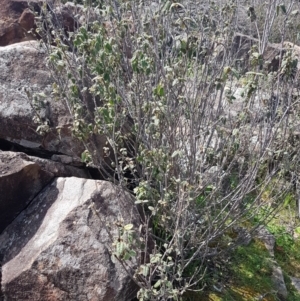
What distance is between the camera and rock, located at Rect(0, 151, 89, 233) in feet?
12.6

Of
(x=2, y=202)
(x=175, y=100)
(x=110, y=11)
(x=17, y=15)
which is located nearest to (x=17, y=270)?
(x=2, y=202)

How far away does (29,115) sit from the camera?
173 inches

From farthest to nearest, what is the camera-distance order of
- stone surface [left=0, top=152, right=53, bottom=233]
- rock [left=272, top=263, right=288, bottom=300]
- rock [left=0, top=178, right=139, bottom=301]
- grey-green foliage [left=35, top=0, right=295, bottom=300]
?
1. rock [left=272, top=263, right=288, bottom=300]
2. stone surface [left=0, top=152, right=53, bottom=233]
3. rock [left=0, top=178, right=139, bottom=301]
4. grey-green foliage [left=35, top=0, right=295, bottom=300]

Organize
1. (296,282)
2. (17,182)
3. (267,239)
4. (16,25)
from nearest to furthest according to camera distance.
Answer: (17,182) → (296,282) → (267,239) → (16,25)

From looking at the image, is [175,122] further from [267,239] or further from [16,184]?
[267,239]

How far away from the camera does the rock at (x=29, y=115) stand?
4394 mm

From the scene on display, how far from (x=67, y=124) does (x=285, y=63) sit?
2.22 m

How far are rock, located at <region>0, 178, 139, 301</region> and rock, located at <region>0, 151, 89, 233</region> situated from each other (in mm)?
112

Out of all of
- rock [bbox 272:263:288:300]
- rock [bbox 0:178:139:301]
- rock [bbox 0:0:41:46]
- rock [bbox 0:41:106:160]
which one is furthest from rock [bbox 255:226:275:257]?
rock [bbox 0:0:41:46]

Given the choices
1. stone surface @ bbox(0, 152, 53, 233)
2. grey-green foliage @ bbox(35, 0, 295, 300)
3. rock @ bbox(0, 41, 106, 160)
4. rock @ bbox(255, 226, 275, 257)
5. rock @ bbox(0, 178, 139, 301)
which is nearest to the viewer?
grey-green foliage @ bbox(35, 0, 295, 300)

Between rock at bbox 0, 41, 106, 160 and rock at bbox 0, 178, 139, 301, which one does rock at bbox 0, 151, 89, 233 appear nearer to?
rock at bbox 0, 178, 139, 301

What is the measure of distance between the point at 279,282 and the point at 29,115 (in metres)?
2.74

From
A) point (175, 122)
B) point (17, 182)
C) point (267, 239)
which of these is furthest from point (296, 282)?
point (17, 182)

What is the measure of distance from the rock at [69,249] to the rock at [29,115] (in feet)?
2.39
